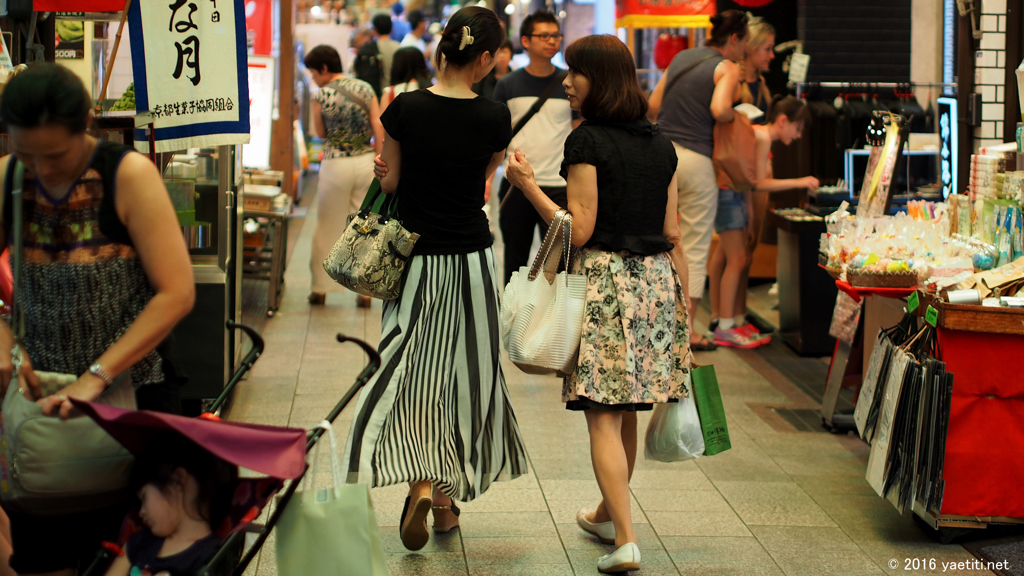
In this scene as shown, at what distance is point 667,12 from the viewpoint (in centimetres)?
961

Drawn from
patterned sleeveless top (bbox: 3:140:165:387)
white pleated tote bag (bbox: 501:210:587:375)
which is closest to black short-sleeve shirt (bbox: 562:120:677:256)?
white pleated tote bag (bbox: 501:210:587:375)

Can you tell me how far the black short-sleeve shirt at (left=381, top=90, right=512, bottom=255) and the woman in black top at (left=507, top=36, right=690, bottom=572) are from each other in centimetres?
16

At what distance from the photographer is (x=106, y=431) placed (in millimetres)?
2154

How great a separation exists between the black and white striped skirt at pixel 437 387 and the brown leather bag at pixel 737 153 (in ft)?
10.1

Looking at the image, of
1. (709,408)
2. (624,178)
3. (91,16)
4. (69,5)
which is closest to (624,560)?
(709,408)

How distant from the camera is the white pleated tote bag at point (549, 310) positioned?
338cm

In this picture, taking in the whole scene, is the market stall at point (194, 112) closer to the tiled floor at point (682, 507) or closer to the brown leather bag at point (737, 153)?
the tiled floor at point (682, 507)

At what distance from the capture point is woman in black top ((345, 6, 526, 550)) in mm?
3471

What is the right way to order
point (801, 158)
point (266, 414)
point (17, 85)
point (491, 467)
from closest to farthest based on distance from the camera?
→ point (17, 85)
point (491, 467)
point (266, 414)
point (801, 158)

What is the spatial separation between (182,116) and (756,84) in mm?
5672

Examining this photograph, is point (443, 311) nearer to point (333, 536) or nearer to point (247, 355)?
point (247, 355)

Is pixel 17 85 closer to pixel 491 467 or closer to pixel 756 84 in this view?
pixel 491 467

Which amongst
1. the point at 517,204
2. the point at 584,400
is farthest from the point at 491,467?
the point at 517,204

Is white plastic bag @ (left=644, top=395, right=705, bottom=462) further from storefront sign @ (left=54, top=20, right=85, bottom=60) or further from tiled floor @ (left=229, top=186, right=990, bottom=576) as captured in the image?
storefront sign @ (left=54, top=20, right=85, bottom=60)
